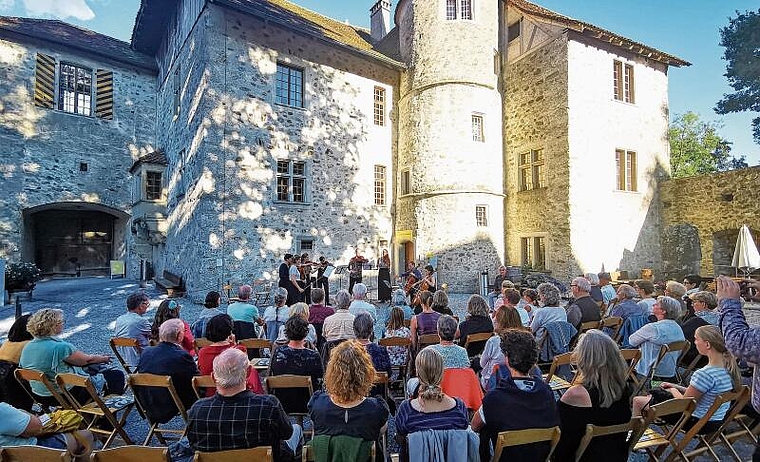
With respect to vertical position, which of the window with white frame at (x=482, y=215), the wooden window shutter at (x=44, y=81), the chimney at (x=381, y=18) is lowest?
the window with white frame at (x=482, y=215)

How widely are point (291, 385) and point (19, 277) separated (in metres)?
14.5

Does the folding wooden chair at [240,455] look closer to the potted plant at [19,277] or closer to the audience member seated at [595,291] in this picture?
the audience member seated at [595,291]

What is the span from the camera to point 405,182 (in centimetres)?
1836

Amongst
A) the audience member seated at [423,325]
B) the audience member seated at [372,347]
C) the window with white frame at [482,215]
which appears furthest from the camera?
the window with white frame at [482,215]

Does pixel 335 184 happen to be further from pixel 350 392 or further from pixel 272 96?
pixel 350 392

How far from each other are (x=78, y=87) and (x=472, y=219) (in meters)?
19.3

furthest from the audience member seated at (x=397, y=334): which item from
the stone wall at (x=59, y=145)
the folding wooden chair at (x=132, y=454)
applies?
the stone wall at (x=59, y=145)

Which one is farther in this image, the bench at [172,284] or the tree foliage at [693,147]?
the tree foliage at [693,147]

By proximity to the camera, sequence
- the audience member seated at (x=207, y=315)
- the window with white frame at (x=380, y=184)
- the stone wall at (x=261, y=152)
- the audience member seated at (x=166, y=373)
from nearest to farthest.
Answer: the audience member seated at (x=166, y=373)
the audience member seated at (x=207, y=315)
the stone wall at (x=261, y=152)
the window with white frame at (x=380, y=184)

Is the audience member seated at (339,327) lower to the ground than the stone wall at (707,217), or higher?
lower

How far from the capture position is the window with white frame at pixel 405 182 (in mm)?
18022

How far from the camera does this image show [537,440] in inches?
96.8

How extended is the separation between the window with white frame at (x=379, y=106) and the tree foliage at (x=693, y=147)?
2798 cm

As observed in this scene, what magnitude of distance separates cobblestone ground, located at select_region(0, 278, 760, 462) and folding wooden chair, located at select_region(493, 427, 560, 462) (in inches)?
79.8
